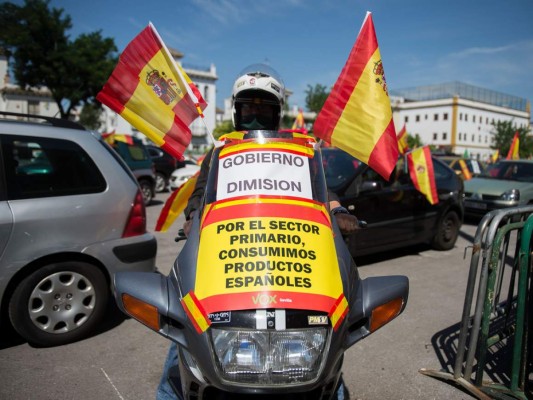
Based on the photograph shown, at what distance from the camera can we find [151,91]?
9.56ft

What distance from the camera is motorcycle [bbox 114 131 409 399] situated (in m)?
1.54

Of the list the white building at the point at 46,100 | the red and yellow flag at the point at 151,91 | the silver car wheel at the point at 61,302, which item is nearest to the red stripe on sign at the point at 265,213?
the red and yellow flag at the point at 151,91

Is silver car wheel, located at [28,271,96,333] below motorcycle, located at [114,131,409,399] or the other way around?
below

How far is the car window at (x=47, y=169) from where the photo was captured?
3.45 meters

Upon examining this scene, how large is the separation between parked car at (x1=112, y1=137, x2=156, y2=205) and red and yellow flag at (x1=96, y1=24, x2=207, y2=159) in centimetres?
959

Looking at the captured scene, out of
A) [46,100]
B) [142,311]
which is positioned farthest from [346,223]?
[46,100]

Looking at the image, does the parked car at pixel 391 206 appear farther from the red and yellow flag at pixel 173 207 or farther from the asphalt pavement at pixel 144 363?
the red and yellow flag at pixel 173 207

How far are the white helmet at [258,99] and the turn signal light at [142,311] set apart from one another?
1753 millimetres

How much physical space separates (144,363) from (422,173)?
203 inches

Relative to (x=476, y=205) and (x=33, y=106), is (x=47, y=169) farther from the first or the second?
(x=33, y=106)

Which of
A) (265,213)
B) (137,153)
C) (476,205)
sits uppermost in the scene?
(137,153)

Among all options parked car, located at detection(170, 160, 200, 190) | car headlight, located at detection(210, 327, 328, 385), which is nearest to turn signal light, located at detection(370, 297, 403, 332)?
car headlight, located at detection(210, 327, 328, 385)

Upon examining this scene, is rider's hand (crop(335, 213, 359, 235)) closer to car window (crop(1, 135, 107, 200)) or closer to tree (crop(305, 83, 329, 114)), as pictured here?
car window (crop(1, 135, 107, 200))

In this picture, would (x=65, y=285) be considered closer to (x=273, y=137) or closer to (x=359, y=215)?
(x=273, y=137)
